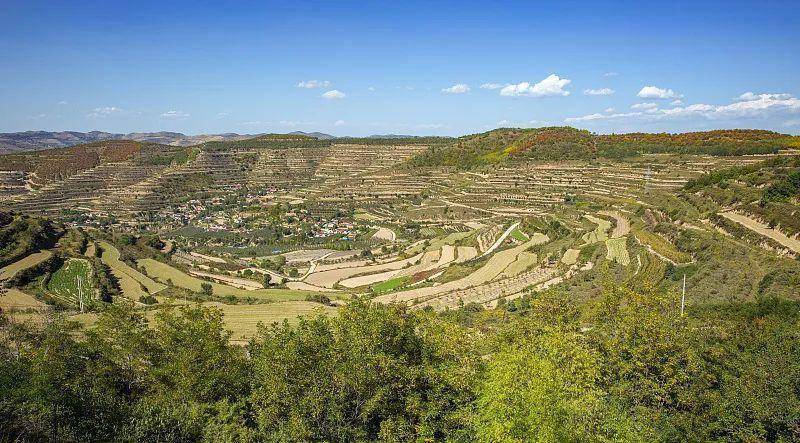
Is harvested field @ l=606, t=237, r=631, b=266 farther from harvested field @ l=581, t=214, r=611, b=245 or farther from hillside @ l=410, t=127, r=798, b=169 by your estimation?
hillside @ l=410, t=127, r=798, b=169

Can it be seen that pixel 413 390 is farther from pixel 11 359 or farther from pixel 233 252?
pixel 233 252

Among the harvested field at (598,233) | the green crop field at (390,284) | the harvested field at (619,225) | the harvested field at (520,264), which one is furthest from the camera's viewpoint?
the harvested field at (619,225)

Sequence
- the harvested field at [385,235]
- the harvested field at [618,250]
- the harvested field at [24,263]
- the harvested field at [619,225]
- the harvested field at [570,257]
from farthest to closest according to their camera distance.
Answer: the harvested field at [385,235]
the harvested field at [619,225]
the harvested field at [570,257]
the harvested field at [24,263]
the harvested field at [618,250]

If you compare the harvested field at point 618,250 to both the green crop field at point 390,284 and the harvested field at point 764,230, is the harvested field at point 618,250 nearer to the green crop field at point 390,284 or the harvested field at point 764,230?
the harvested field at point 764,230

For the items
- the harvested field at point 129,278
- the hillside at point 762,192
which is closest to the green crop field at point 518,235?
the hillside at point 762,192

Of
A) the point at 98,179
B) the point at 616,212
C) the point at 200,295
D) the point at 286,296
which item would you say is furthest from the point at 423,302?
the point at 98,179

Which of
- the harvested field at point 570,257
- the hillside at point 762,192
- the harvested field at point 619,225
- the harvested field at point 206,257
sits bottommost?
the harvested field at point 206,257
